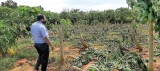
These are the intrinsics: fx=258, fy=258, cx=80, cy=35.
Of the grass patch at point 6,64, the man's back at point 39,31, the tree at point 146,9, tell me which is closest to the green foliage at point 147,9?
the tree at point 146,9

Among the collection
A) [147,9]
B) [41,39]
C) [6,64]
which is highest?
[147,9]

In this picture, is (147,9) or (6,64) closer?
(147,9)

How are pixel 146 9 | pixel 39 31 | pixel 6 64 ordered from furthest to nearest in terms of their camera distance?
1. pixel 6 64
2. pixel 39 31
3. pixel 146 9

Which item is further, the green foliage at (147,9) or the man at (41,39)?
the man at (41,39)

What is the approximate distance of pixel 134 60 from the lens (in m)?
5.85

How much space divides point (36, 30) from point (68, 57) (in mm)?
2092

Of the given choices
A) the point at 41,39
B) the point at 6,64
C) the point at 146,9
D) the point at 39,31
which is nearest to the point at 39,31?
the point at 39,31

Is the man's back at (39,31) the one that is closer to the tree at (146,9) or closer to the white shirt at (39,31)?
the white shirt at (39,31)

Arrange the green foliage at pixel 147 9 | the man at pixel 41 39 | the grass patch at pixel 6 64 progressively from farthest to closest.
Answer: the grass patch at pixel 6 64
the man at pixel 41 39
the green foliage at pixel 147 9

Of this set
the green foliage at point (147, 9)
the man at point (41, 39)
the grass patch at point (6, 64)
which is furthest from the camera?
the grass patch at point (6, 64)

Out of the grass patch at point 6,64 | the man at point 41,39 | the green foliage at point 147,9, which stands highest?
the green foliage at point 147,9

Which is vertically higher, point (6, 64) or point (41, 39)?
point (41, 39)

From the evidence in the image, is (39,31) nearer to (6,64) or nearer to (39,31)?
(39,31)

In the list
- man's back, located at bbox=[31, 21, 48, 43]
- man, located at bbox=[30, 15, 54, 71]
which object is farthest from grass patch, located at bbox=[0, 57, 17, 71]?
man's back, located at bbox=[31, 21, 48, 43]
